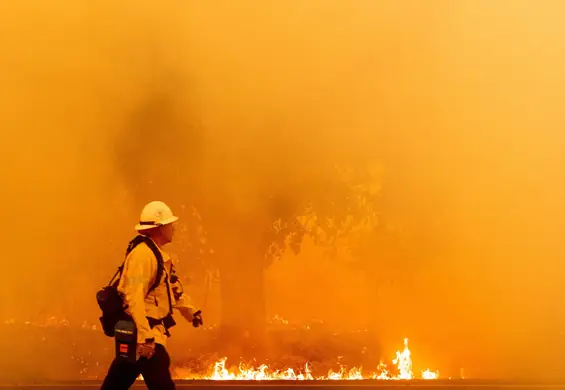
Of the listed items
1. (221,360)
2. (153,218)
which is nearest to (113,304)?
(153,218)

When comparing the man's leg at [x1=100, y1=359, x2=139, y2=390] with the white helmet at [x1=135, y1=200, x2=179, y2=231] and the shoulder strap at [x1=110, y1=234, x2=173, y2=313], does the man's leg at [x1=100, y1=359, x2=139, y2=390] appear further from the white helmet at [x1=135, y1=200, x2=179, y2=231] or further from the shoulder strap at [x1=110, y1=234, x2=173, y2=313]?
the white helmet at [x1=135, y1=200, x2=179, y2=231]

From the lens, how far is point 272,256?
6301 millimetres

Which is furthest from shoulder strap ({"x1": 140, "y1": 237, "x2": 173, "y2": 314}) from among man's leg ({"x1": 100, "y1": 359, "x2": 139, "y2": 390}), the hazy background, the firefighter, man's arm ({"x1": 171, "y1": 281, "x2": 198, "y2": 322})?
the hazy background

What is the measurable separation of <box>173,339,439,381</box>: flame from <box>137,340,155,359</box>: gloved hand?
2.49m

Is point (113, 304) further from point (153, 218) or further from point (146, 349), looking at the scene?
point (153, 218)

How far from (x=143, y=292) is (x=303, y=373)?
2695mm

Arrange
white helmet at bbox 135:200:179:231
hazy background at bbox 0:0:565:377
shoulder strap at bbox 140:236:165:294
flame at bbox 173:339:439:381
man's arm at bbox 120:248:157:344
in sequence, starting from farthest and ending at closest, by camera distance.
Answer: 1. flame at bbox 173:339:439:381
2. hazy background at bbox 0:0:565:377
3. white helmet at bbox 135:200:179:231
4. shoulder strap at bbox 140:236:165:294
5. man's arm at bbox 120:248:157:344

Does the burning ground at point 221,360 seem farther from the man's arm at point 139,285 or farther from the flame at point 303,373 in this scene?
the man's arm at point 139,285

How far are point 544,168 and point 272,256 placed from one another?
2403mm

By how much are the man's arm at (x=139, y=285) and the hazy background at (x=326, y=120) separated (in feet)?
8.03

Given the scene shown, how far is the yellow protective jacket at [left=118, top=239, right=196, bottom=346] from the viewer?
279cm

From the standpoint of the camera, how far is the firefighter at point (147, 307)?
110 inches

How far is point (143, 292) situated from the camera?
2828mm

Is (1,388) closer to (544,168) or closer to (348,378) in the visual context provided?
(348,378)
